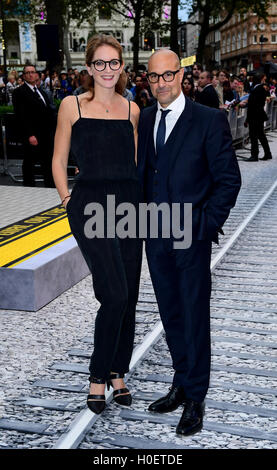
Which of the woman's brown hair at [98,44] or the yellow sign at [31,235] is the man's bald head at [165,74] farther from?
the yellow sign at [31,235]

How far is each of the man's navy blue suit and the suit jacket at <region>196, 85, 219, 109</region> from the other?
1004cm

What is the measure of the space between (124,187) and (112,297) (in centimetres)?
58

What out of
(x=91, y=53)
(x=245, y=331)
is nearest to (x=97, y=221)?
(x=91, y=53)

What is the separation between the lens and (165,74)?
3.03 metres

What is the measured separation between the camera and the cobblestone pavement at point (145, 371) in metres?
3.30

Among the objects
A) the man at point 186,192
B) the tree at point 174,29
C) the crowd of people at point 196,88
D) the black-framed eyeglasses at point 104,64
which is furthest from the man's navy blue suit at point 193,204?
the tree at point 174,29

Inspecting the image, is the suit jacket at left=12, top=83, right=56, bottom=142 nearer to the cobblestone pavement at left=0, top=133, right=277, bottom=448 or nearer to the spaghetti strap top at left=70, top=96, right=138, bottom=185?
the cobblestone pavement at left=0, top=133, right=277, bottom=448

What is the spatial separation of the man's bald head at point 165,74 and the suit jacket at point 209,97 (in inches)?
401

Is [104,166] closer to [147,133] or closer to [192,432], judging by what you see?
[147,133]

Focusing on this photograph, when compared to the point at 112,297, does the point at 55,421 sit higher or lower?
lower

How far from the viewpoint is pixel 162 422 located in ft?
11.3

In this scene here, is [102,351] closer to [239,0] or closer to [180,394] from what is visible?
[180,394]

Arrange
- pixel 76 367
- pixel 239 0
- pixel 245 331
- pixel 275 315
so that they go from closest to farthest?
1. pixel 76 367
2. pixel 245 331
3. pixel 275 315
4. pixel 239 0

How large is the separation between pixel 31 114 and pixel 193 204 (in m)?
8.19
